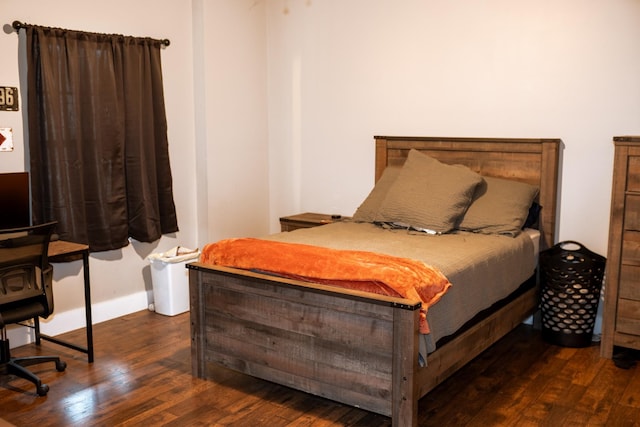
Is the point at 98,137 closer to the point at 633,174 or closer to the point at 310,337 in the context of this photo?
the point at 310,337

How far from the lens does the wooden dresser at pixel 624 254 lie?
11.4 feet

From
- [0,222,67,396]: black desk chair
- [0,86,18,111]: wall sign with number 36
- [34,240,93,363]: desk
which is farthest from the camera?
[0,86,18,111]: wall sign with number 36

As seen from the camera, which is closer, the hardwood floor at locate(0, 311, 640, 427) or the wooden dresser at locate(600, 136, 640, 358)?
the hardwood floor at locate(0, 311, 640, 427)

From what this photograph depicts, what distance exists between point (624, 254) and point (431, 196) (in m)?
1.12

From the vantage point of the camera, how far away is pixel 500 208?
3900 millimetres

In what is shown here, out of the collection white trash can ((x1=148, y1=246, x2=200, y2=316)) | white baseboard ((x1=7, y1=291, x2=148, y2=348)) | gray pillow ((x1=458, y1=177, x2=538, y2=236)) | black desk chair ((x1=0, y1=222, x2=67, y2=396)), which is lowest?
white baseboard ((x1=7, y1=291, x2=148, y2=348))

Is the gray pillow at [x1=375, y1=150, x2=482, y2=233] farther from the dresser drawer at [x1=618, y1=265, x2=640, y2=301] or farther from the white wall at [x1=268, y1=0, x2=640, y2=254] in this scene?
the dresser drawer at [x1=618, y1=265, x2=640, y2=301]

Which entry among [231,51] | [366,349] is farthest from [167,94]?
[366,349]

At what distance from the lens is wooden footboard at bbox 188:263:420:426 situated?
266 centimetres

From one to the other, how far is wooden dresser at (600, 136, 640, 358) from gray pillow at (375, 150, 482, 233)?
81 cm

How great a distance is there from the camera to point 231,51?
4984mm

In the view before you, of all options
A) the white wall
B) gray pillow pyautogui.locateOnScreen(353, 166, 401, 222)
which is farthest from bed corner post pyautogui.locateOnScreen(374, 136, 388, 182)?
gray pillow pyautogui.locateOnScreen(353, 166, 401, 222)

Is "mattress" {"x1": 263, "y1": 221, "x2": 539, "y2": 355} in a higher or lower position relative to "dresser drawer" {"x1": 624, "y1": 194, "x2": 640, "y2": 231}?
lower

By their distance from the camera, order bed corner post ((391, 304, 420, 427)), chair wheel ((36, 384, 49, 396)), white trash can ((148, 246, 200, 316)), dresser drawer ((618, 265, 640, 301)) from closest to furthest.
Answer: bed corner post ((391, 304, 420, 427)) < chair wheel ((36, 384, 49, 396)) < dresser drawer ((618, 265, 640, 301)) < white trash can ((148, 246, 200, 316))
